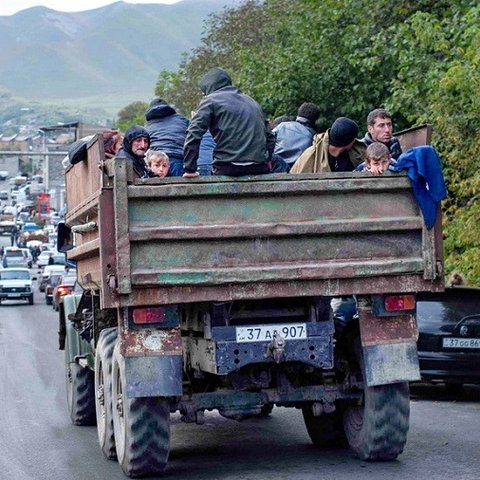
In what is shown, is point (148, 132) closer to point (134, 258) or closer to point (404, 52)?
point (134, 258)

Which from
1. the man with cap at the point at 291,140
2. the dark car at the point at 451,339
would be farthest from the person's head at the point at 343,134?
the dark car at the point at 451,339

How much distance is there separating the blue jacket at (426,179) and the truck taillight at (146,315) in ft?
6.39

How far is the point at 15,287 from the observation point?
56.9 metres

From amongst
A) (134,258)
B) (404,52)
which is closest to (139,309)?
(134,258)

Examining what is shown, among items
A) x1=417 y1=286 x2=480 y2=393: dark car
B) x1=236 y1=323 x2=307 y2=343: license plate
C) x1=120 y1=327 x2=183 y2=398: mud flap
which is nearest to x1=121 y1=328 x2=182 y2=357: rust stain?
x1=120 y1=327 x2=183 y2=398: mud flap

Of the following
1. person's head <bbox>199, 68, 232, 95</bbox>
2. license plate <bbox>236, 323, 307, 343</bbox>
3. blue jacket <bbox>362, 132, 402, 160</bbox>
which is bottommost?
license plate <bbox>236, 323, 307, 343</bbox>

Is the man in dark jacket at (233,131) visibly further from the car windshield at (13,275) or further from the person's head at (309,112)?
the car windshield at (13,275)

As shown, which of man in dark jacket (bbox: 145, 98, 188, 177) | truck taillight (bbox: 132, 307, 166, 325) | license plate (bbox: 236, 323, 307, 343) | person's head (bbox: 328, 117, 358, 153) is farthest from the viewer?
man in dark jacket (bbox: 145, 98, 188, 177)

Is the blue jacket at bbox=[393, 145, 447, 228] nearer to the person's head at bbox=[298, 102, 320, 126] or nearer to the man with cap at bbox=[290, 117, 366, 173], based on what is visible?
the man with cap at bbox=[290, 117, 366, 173]

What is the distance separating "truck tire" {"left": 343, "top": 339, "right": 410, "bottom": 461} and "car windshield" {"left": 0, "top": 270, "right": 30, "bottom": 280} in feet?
160

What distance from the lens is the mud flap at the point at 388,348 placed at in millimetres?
9633

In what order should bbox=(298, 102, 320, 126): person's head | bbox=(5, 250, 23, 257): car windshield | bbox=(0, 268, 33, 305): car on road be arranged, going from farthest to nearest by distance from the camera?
bbox=(5, 250, 23, 257): car windshield → bbox=(0, 268, 33, 305): car on road → bbox=(298, 102, 320, 126): person's head

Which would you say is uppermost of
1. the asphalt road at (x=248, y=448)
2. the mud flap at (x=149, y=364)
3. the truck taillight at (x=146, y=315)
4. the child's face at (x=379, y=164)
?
the child's face at (x=379, y=164)

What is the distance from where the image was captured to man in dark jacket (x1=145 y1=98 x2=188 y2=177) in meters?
10.9
